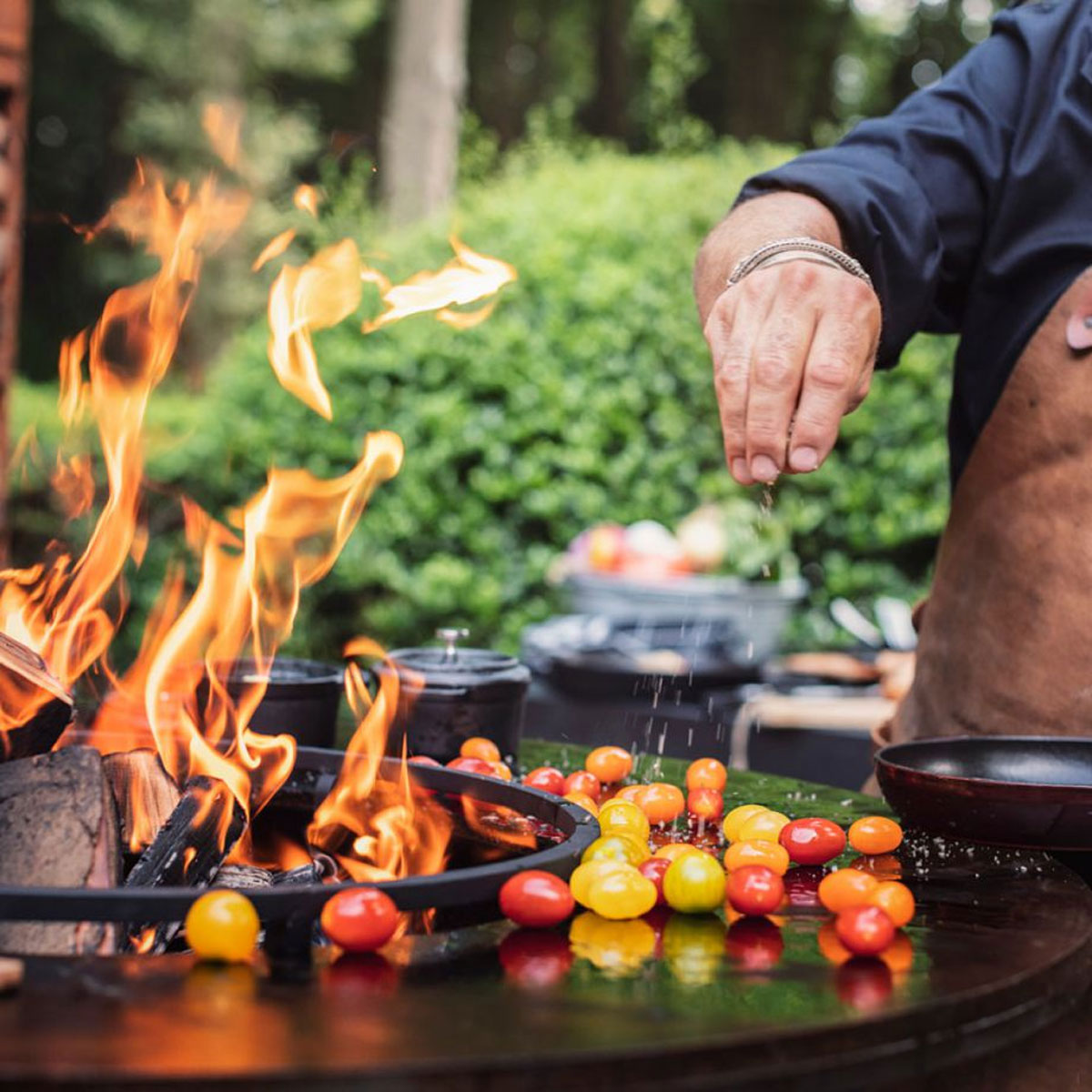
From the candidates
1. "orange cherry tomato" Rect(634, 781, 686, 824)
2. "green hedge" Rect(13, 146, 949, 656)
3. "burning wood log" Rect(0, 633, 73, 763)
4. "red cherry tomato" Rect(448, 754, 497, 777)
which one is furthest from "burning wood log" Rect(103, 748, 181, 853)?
"green hedge" Rect(13, 146, 949, 656)

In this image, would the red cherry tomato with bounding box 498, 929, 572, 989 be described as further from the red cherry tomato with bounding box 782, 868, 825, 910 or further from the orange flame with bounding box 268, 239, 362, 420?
the orange flame with bounding box 268, 239, 362, 420

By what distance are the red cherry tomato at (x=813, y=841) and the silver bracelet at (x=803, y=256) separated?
29.9 inches

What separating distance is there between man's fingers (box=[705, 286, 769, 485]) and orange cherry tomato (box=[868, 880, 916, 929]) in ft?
1.82

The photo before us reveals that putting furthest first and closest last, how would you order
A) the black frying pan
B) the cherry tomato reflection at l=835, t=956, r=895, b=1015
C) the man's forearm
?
1. the man's forearm
2. the black frying pan
3. the cherry tomato reflection at l=835, t=956, r=895, b=1015

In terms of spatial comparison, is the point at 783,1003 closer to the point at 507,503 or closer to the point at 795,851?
the point at 795,851

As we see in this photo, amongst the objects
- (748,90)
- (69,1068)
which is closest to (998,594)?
(69,1068)

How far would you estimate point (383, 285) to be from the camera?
2.26 metres

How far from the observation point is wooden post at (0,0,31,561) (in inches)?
163

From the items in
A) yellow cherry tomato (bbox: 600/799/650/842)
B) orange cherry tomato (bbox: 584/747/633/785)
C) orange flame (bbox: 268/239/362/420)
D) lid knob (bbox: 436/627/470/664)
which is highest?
orange flame (bbox: 268/239/362/420)

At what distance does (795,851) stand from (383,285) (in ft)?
3.83

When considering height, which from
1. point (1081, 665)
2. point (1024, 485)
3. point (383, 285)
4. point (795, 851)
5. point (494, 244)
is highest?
point (494, 244)

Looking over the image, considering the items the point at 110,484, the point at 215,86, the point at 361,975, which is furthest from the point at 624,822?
the point at 215,86

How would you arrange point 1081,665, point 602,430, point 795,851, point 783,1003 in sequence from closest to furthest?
1. point 783,1003
2. point 795,851
3. point 1081,665
4. point 602,430

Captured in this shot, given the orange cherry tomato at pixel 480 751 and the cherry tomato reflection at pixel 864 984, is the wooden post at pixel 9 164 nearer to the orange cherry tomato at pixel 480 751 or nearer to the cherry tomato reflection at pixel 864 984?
the orange cherry tomato at pixel 480 751
